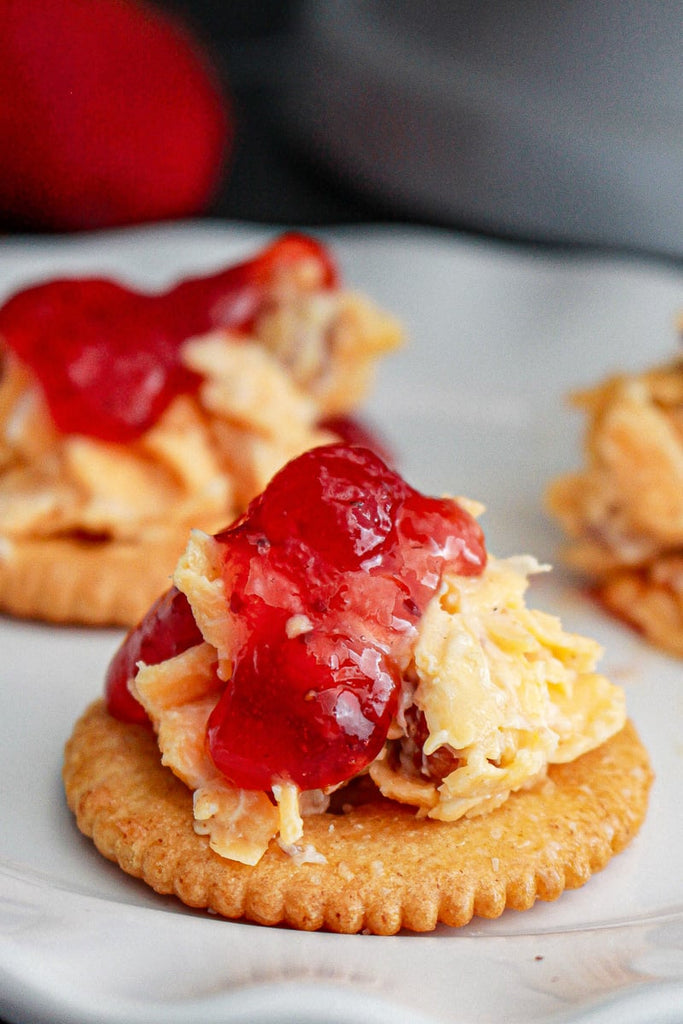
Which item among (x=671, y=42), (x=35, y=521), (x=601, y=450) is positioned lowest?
(x=35, y=521)

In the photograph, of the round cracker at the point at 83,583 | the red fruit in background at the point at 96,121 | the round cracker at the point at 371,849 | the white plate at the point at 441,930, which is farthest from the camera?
the red fruit in background at the point at 96,121

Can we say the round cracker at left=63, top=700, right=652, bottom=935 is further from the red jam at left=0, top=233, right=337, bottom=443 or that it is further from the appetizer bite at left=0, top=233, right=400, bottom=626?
the red jam at left=0, top=233, right=337, bottom=443

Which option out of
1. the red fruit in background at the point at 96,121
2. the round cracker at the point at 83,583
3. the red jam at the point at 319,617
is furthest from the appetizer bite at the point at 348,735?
the red fruit in background at the point at 96,121

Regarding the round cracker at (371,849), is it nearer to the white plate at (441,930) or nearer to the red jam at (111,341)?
the white plate at (441,930)

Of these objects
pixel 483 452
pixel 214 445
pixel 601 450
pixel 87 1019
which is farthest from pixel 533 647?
pixel 483 452

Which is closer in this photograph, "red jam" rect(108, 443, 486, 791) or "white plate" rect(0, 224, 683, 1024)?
"white plate" rect(0, 224, 683, 1024)

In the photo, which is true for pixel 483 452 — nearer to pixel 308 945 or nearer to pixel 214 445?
pixel 214 445

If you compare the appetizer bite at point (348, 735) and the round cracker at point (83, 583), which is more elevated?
the appetizer bite at point (348, 735)

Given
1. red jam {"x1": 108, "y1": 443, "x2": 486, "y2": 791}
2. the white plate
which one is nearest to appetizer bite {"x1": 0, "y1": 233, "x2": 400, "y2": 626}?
the white plate
